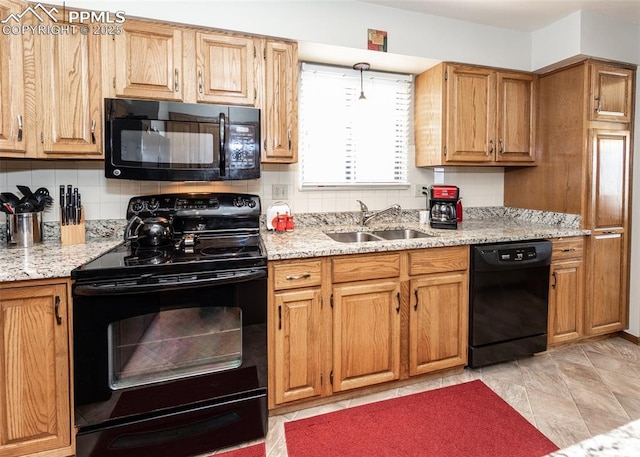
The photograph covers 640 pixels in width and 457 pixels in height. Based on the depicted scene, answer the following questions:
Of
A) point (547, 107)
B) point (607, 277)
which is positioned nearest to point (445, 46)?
point (547, 107)

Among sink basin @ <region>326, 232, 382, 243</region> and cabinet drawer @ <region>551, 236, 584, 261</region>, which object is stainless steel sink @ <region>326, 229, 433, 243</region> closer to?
sink basin @ <region>326, 232, 382, 243</region>

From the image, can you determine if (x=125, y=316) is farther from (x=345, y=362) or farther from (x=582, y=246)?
(x=582, y=246)

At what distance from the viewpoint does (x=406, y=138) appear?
303 cm

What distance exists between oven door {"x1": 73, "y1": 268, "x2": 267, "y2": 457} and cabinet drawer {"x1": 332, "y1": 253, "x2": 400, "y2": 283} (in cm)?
44

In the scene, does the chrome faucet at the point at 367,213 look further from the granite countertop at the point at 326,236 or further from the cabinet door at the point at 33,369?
the cabinet door at the point at 33,369

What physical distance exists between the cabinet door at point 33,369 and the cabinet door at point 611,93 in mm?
3586

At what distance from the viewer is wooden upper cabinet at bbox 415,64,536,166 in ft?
8.95

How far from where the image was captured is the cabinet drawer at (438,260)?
2207 millimetres

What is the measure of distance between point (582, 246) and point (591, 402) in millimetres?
1132

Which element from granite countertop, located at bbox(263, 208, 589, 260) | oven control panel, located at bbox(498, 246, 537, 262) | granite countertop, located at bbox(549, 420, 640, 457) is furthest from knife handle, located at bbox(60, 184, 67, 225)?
oven control panel, located at bbox(498, 246, 537, 262)

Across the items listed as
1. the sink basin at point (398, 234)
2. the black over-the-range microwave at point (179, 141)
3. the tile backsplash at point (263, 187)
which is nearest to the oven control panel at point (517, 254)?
the sink basin at point (398, 234)

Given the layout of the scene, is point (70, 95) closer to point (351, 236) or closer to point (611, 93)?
point (351, 236)

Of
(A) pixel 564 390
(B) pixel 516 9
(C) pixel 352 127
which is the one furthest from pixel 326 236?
(B) pixel 516 9

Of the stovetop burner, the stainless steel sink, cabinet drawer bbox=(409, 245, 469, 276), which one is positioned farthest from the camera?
the stainless steel sink
